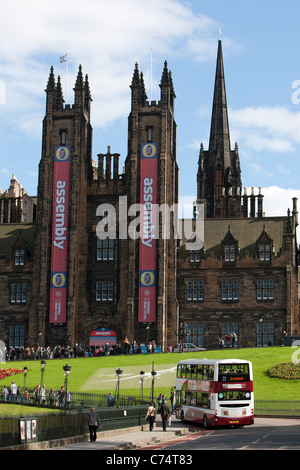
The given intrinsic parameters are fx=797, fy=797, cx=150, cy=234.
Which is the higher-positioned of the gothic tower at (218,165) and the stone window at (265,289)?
the gothic tower at (218,165)

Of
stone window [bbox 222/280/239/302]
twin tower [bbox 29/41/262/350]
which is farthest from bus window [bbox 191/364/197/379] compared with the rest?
stone window [bbox 222/280/239/302]

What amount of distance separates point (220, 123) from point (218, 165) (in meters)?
6.95

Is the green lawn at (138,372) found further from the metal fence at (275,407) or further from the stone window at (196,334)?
the stone window at (196,334)

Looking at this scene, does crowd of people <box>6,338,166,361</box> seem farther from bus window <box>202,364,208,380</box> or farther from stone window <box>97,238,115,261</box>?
bus window <box>202,364,208,380</box>

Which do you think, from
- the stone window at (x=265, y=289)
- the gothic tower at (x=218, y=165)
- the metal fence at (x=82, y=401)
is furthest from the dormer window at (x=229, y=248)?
the metal fence at (x=82, y=401)

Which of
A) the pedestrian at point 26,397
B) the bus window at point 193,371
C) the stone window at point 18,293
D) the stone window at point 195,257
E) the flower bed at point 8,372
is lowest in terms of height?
the pedestrian at point 26,397

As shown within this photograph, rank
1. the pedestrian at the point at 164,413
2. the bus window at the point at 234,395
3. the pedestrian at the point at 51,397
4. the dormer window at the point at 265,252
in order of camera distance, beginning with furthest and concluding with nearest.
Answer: the dormer window at the point at 265,252
the pedestrian at the point at 51,397
the bus window at the point at 234,395
the pedestrian at the point at 164,413

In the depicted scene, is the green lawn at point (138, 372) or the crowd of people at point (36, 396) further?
the green lawn at point (138, 372)

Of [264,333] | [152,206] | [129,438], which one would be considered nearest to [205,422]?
[129,438]

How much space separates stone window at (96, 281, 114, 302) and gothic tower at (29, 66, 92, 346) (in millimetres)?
1532

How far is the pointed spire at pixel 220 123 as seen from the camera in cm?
11344

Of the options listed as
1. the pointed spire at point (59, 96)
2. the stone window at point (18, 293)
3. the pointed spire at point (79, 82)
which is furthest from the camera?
the pointed spire at point (59, 96)

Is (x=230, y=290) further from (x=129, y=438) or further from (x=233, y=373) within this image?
(x=129, y=438)
